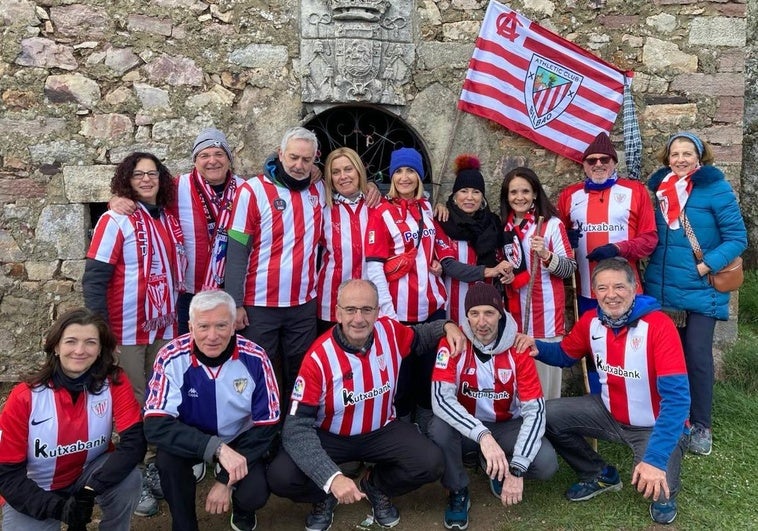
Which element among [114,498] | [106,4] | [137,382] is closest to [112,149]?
[106,4]

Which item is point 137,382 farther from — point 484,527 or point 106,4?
point 106,4

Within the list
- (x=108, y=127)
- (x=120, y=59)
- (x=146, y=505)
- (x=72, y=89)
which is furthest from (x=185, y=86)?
(x=146, y=505)

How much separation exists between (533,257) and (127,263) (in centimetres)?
213

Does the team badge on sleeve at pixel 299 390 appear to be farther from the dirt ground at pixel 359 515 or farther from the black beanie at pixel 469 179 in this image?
the black beanie at pixel 469 179

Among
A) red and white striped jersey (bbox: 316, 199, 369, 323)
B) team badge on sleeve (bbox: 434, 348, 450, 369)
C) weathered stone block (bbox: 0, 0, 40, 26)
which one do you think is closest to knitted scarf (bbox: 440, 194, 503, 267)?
red and white striped jersey (bbox: 316, 199, 369, 323)

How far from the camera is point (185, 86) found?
13.0ft

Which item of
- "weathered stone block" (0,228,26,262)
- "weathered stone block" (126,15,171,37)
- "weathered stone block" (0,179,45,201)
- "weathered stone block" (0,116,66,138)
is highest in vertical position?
"weathered stone block" (126,15,171,37)

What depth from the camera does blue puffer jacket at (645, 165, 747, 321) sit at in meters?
3.59

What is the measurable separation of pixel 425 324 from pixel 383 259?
0.41 metres

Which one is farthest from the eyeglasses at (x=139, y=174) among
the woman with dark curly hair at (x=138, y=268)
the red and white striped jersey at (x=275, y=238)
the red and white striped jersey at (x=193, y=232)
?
the red and white striped jersey at (x=275, y=238)

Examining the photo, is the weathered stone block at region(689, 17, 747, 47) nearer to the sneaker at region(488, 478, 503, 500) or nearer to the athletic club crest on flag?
the athletic club crest on flag

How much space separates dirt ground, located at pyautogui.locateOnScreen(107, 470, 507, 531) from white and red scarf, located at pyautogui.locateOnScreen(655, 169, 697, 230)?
73.3 inches

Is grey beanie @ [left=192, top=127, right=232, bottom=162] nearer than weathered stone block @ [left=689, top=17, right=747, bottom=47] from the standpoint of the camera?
Yes

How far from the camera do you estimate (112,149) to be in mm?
3967
